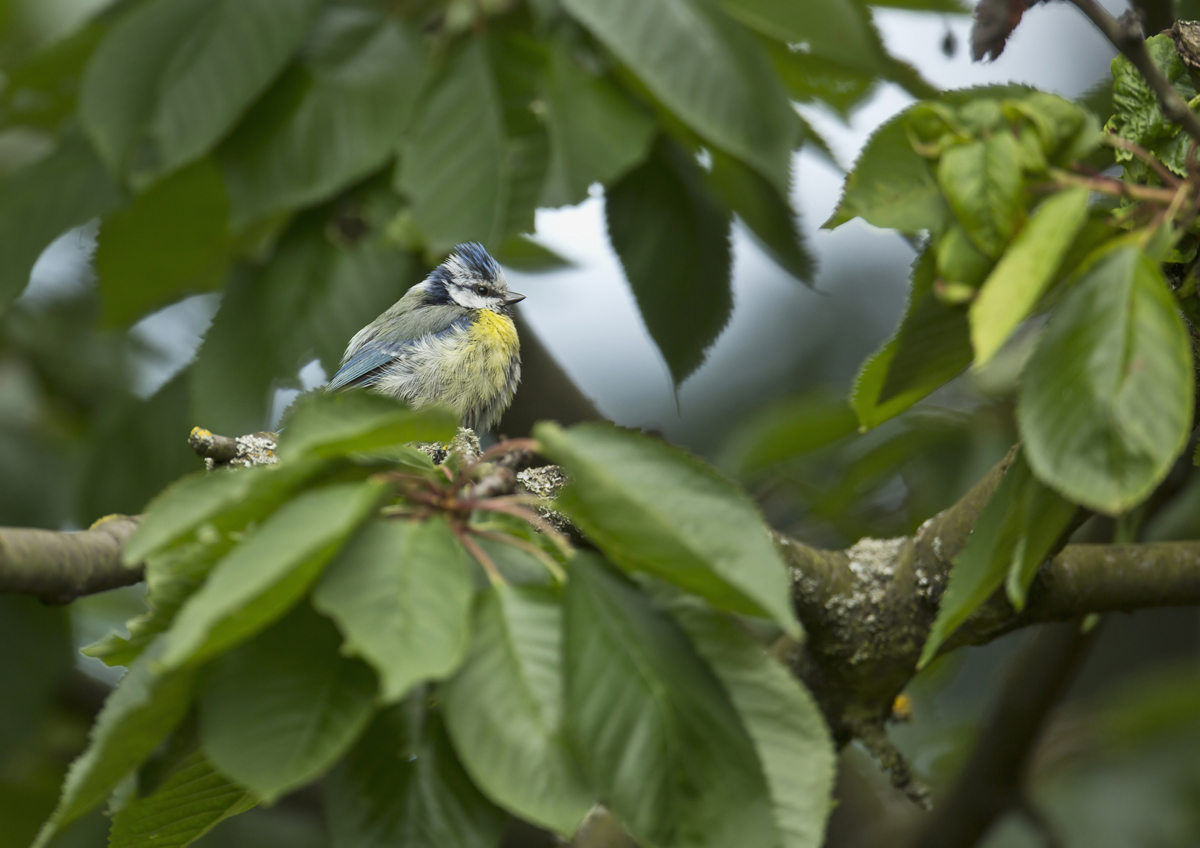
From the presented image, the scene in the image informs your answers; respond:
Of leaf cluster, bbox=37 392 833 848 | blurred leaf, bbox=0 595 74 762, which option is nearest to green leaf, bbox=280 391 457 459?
leaf cluster, bbox=37 392 833 848

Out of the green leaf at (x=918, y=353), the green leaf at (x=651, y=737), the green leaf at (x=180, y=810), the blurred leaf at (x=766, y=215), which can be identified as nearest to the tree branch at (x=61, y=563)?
the green leaf at (x=180, y=810)

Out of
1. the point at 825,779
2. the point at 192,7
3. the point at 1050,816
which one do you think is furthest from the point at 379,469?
the point at 1050,816

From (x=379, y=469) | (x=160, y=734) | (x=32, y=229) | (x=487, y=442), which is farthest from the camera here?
(x=487, y=442)

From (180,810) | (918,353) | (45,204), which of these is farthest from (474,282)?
(180,810)

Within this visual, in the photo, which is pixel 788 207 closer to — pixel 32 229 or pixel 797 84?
pixel 797 84

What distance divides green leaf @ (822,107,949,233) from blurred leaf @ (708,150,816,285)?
106 cm

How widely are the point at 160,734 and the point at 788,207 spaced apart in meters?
1.53

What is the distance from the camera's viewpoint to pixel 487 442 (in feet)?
7.56

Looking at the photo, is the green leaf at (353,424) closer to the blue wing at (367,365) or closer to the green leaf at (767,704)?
the green leaf at (767,704)

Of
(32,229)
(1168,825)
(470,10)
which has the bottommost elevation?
(1168,825)

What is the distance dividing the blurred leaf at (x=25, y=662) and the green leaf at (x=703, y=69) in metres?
1.55

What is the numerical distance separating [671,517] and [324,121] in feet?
3.60

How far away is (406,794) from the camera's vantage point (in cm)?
86

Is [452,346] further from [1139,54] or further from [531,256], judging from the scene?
[1139,54]
